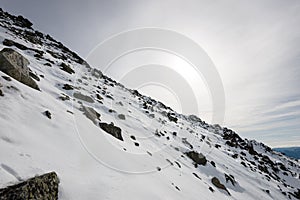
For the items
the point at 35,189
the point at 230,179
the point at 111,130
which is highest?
the point at 230,179

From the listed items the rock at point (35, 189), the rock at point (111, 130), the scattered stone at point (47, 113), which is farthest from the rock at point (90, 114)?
the rock at point (35, 189)

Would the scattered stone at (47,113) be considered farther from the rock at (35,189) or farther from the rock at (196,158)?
the rock at (196,158)

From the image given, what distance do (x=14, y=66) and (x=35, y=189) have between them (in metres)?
9.49

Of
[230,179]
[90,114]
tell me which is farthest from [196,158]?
[90,114]

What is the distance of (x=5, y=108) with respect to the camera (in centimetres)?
772

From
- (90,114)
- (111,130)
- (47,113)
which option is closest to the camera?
(47,113)

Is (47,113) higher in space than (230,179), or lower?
lower

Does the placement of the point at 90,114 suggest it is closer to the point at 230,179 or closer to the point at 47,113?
the point at 47,113

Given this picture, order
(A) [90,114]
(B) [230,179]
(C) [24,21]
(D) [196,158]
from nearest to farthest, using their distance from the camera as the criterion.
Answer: (A) [90,114] → (B) [230,179] → (D) [196,158] → (C) [24,21]

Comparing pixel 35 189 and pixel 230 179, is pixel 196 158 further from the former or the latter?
pixel 35 189

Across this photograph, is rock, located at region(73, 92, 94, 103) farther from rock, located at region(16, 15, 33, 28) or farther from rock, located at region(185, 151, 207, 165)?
rock, located at region(16, 15, 33, 28)

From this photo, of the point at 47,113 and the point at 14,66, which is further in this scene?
the point at 14,66

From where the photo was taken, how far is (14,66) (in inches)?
442

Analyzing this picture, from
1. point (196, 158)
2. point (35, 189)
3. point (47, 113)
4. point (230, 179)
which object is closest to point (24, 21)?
point (47, 113)
